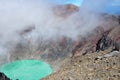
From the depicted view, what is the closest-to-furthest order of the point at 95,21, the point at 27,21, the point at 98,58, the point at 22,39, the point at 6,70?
1. the point at 98,58
2. the point at 95,21
3. the point at 6,70
4. the point at 22,39
5. the point at 27,21

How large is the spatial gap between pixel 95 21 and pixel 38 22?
55.9 metres

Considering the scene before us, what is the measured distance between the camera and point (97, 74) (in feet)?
57.8

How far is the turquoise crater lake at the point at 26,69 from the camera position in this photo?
145m

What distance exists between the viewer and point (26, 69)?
523 ft

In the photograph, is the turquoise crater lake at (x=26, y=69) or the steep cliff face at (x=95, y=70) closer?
the steep cliff face at (x=95, y=70)

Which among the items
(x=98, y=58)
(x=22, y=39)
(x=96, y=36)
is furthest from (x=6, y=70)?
(x=98, y=58)

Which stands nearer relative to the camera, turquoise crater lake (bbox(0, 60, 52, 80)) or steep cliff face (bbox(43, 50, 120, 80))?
steep cliff face (bbox(43, 50, 120, 80))

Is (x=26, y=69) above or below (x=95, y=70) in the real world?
above

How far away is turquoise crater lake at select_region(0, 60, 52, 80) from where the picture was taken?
145 m

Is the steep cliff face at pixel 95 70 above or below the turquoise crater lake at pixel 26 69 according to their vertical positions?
below

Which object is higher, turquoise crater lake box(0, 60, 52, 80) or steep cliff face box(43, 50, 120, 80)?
turquoise crater lake box(0, 60, 52, 80)

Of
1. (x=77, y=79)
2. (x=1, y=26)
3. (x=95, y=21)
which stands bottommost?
(x=77, y=79)

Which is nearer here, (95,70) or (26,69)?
(95,70)

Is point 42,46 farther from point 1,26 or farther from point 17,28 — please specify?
point 1,26
